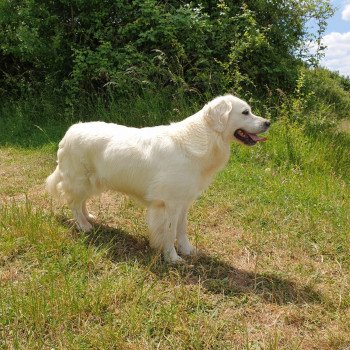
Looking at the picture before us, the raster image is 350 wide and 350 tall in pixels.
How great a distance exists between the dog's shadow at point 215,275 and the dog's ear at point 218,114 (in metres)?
1.23

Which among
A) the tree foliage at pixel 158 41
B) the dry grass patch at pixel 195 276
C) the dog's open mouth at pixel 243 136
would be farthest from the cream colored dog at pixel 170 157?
the tree foliage at pixel 158 41

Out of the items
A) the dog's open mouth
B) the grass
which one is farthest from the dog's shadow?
the dog's open mouth

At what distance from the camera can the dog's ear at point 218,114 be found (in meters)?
3.89

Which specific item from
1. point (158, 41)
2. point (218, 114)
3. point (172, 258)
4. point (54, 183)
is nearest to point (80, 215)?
point (54, 183)

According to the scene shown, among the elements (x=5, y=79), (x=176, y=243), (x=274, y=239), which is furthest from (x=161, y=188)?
(x=5, y=79)

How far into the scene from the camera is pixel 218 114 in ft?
12.8

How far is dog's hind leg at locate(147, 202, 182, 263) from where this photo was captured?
12.9 ft

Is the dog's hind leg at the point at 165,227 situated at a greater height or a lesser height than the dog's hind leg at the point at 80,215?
greater

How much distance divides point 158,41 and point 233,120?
5448 millimetres

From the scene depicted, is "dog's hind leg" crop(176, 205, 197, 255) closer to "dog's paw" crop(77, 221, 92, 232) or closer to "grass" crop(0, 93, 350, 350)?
"grass" crop(0, 93, 350, 350)

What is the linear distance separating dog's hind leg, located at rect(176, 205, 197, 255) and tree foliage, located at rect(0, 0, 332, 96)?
430cm

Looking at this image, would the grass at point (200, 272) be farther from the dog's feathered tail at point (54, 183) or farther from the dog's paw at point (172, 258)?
the dog's feathered tail at point (54, 183)

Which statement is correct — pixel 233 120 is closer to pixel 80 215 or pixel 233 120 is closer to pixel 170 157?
pixel 170 157

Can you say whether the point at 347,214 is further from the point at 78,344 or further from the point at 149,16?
→ the point at 149,16
